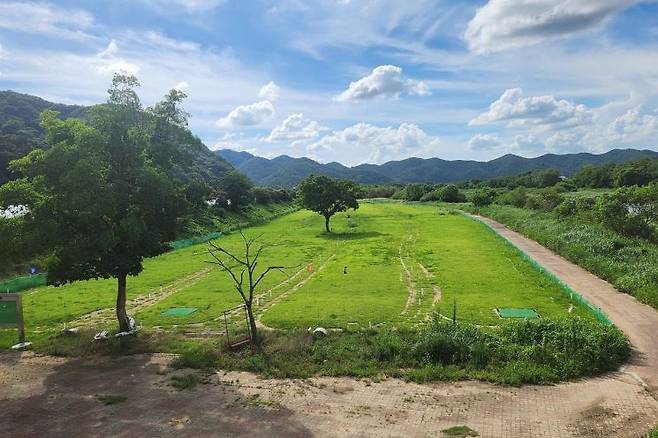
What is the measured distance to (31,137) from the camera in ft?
322

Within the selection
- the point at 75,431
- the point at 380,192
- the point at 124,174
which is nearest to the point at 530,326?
the point at 75,431

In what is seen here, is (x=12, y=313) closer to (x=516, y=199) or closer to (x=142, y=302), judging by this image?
(x=142, y=302)

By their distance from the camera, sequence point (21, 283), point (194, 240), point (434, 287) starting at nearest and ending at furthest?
point (434, 287), point (21, 283), point (194, 240)

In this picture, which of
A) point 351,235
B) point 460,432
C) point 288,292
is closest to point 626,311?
point 460,432

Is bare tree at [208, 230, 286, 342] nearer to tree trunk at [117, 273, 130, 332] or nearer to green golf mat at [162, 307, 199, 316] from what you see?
green golf mat at [162, 307, 199, 316]

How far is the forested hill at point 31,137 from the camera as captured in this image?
26391 mm

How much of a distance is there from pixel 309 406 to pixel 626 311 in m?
19.9

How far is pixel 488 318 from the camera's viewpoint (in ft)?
84.7

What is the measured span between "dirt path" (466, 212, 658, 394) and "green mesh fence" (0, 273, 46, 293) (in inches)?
1582

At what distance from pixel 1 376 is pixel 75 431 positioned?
7394 mm

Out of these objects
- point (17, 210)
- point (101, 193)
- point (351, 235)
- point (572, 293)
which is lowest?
point (572, 293)

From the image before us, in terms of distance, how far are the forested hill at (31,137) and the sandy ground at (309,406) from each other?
11387mm

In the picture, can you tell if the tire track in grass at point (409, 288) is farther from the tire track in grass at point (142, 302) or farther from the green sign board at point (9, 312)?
the green sign board at point (9, 312)

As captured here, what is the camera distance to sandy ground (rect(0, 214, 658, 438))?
48.3ft
